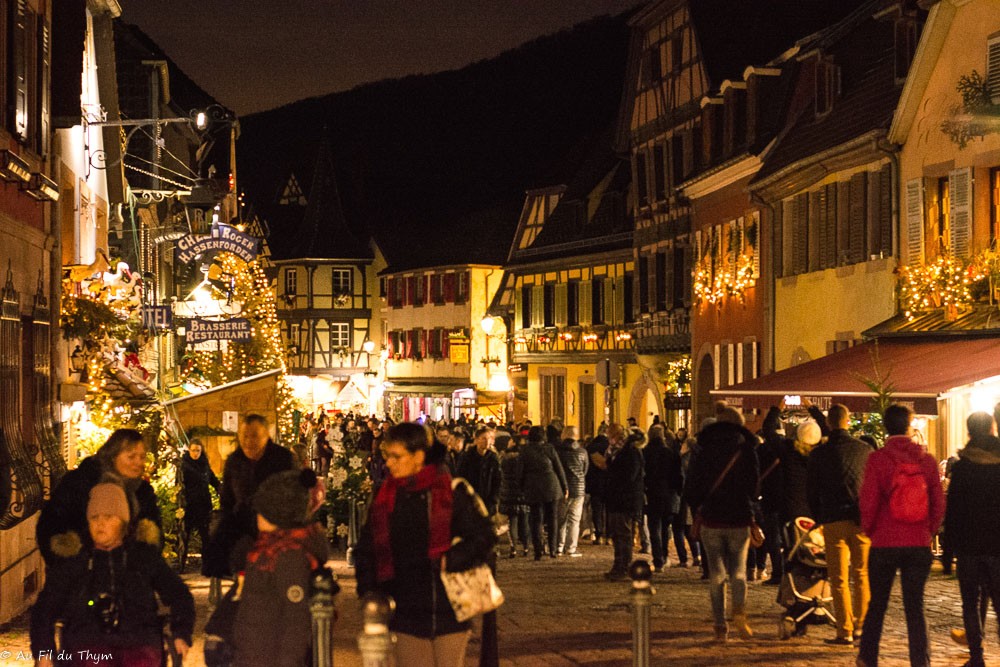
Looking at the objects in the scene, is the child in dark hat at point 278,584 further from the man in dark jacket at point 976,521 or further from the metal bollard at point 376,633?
the man in dark jacket at point 976,521

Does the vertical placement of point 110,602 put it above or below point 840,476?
below

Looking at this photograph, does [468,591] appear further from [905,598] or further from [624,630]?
[624,630]

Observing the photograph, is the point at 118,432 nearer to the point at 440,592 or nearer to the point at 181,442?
the point at 440,592

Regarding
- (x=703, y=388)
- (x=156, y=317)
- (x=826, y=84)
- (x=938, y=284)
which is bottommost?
(x=703, y=388)

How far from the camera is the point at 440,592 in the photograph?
23.9 feet

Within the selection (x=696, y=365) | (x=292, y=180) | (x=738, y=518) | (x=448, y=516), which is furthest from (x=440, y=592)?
(x=292, y=180)

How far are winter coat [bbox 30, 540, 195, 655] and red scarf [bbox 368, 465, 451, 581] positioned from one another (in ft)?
2.87

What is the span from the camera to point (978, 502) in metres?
10.3

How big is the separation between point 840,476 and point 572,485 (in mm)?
8808

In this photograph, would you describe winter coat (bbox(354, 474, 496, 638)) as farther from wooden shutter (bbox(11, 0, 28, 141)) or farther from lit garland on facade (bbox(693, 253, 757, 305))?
lit garland on facade (bbox(693, 253, 757, 305))

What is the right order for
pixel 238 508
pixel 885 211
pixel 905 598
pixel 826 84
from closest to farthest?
pixel 238 508
pixel 905 598
pixel 885 211
pixel 826 84

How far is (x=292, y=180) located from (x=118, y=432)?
82833 millimetres

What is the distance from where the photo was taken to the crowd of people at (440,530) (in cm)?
724

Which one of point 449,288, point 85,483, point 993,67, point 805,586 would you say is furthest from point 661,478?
point 449,288
